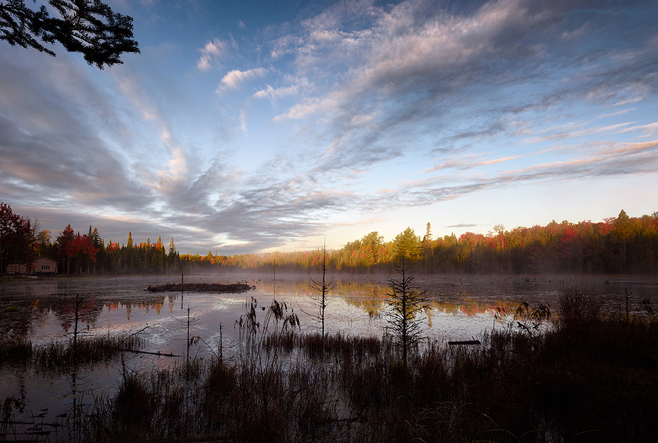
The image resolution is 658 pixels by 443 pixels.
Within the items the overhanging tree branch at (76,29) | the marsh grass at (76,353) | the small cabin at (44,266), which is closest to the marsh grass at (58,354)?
the marsh grass at (76,353)

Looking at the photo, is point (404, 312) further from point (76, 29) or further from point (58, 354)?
point (58, 354)

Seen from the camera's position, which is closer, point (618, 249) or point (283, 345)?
point (283, 345)

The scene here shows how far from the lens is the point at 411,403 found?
5.16m

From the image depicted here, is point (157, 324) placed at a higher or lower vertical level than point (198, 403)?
lower

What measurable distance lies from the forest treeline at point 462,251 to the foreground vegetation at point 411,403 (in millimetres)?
76214

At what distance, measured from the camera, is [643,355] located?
817cm

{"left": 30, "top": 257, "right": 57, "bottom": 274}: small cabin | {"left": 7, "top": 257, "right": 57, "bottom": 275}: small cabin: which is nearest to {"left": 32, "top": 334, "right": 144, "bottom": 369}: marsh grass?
{"left": 7, "top": 257, "right": 57, "bottom": 275}: small cabin

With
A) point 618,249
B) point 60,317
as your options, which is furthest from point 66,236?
point 618,249

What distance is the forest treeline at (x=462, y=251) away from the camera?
69.5 m

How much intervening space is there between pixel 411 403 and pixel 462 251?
382 ft

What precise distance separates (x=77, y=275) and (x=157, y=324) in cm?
8716

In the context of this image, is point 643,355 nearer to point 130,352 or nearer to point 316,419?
point 316,419

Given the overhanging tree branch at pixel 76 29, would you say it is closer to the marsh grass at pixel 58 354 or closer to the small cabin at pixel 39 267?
the marsh grass at pixel 58 354

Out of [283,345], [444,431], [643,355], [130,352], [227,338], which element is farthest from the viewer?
[227,338]
